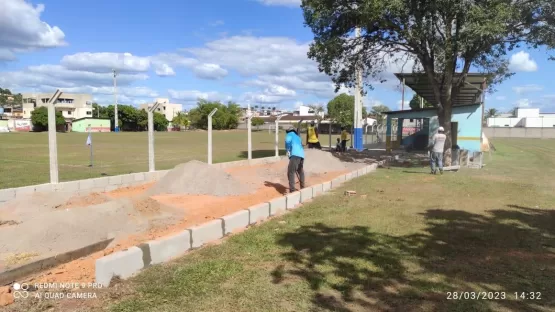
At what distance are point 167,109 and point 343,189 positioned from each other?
113881 mm

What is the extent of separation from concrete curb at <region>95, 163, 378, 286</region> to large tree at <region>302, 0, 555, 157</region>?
8.10 m

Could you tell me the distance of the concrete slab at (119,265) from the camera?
3.93m

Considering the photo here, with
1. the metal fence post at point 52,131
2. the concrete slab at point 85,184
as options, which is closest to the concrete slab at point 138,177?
the concrete slab at point 85,184

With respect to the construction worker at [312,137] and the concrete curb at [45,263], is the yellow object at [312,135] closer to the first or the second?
the construction worker at [312,137]

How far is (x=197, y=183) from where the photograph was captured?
902 cm

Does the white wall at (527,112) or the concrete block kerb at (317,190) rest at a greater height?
the white wall at (527,112)

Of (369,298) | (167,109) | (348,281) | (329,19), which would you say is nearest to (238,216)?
(348,281)

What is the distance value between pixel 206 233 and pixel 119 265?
148 cm

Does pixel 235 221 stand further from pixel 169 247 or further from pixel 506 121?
pixel 506 121

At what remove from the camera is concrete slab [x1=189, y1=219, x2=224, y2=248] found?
17.1ft

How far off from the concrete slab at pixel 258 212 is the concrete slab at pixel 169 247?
5.26 ft

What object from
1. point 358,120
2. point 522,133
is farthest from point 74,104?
point 522,133

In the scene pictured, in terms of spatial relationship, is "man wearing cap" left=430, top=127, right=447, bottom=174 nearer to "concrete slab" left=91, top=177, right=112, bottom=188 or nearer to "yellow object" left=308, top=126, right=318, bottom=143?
"yellow object" left=308, top=126, right=318, bottom=143

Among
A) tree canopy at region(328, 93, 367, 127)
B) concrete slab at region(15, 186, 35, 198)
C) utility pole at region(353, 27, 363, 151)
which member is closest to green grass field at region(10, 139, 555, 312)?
concrete slab at region(15, 186, 35, 198)
